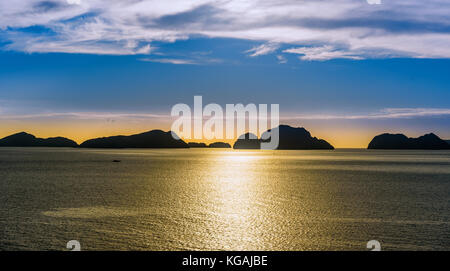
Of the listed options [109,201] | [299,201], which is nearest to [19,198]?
[109,201]

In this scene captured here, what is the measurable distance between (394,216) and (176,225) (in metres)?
17.9
